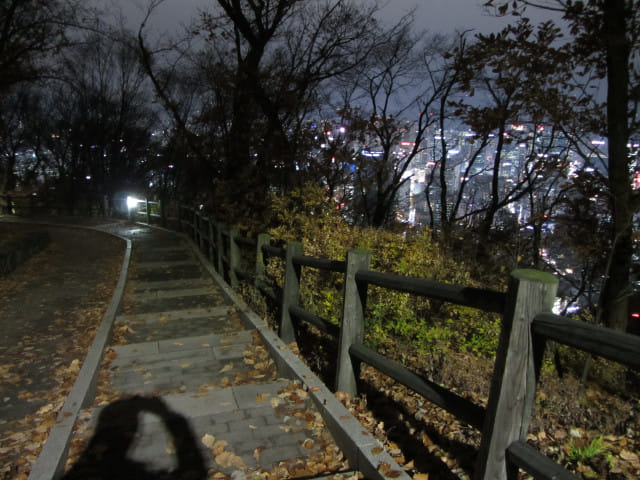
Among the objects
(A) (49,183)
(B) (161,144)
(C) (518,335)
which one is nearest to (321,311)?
(C) (518,335)

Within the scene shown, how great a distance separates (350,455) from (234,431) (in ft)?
3.01

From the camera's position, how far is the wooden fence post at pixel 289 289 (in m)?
4.98

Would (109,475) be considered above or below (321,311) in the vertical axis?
below

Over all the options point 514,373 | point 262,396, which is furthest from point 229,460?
point 514,373

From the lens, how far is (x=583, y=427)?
12.5ft

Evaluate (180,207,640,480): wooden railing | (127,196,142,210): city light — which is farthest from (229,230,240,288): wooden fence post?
(127,196,142,210): city light

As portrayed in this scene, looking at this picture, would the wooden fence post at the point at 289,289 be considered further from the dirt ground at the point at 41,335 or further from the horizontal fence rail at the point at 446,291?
the dirt ground at the point at 41,335

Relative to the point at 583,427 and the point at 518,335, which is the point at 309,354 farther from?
the point at 518,335

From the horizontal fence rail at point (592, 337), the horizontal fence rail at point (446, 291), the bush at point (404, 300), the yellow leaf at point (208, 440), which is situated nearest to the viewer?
the horizontal fence rail at point (592, 337)

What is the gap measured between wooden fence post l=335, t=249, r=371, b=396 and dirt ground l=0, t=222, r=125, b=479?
2.29 meters

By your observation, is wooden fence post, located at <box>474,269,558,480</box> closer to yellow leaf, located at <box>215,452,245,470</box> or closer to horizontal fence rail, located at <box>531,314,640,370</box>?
horizontal fence rail, located at <box>531,314,640,370</box>

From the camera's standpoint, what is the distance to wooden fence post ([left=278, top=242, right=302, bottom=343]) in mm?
4977

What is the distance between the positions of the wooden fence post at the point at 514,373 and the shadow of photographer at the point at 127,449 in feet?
5.69

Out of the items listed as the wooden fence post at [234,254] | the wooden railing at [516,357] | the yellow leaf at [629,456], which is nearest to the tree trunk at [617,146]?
the yellow leaf at [629,456]
